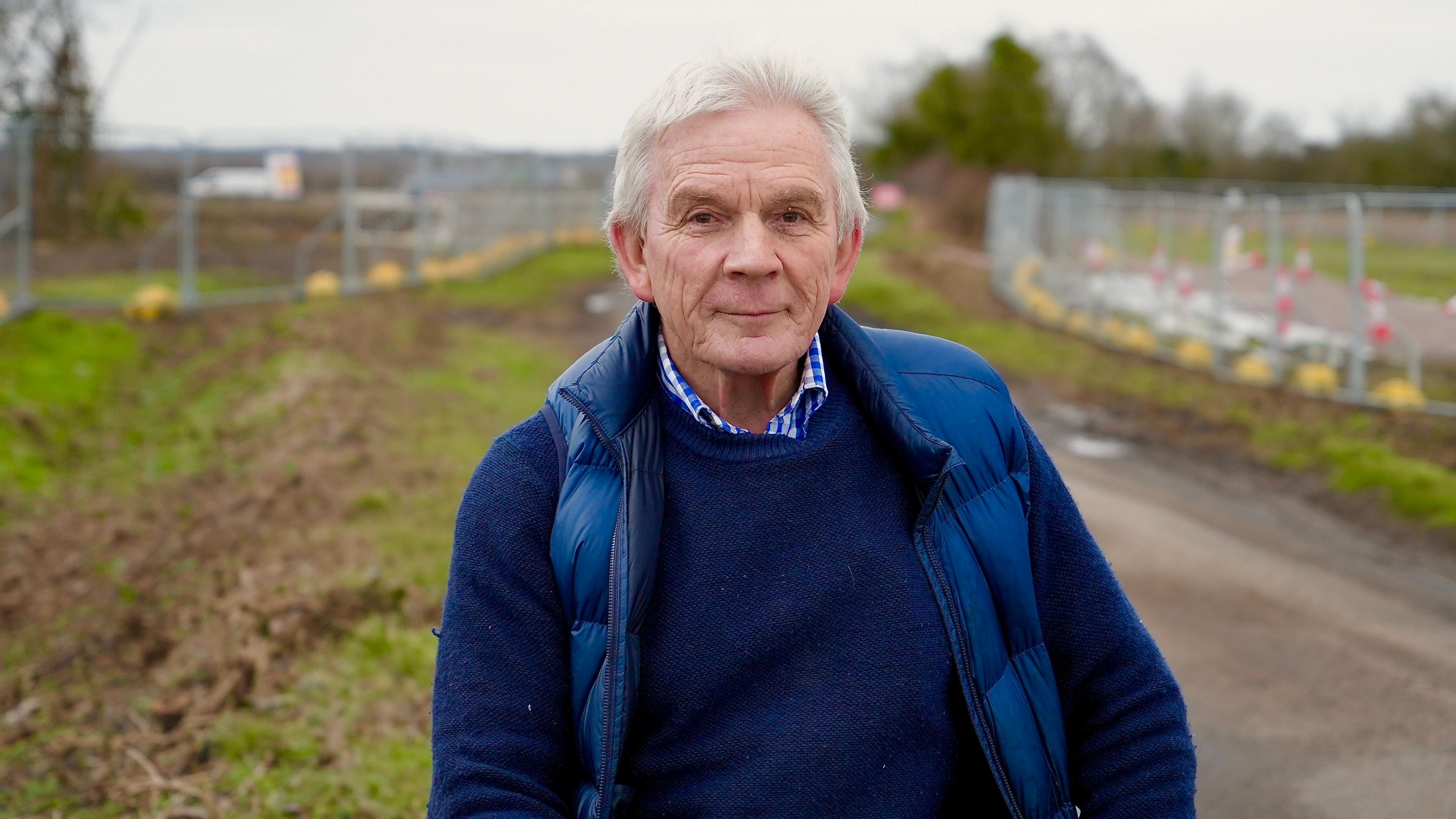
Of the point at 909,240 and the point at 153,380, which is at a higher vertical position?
the point at 909,240

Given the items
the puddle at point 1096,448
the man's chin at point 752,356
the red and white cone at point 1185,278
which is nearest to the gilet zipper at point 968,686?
the man's chin at point 752,356

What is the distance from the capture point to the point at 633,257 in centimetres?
229

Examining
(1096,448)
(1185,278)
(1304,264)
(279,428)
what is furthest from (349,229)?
(1304,264)

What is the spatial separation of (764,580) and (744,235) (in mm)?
584

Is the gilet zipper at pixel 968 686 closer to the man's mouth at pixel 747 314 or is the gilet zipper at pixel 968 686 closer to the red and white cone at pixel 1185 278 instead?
the man's mouth at pixel 747 314

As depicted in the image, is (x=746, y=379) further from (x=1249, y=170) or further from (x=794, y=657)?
(x=1249, y=170)

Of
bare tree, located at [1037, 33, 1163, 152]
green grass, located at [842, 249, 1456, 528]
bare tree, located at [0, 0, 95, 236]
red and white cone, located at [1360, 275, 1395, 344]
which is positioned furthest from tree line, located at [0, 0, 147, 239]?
bare tree, located at [1037, 33, 1163, 152]

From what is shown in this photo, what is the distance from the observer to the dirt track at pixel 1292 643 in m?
4.32

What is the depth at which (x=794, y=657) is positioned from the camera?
2.02 m

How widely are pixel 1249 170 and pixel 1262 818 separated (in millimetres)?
42681

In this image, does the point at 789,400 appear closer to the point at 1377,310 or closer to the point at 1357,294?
the point at 1357,294

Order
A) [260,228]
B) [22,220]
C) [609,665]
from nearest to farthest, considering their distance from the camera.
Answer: [609,665] < [22,220] < [260,228]

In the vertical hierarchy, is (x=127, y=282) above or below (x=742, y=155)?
below

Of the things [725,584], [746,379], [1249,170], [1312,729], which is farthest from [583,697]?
[1249,170]
